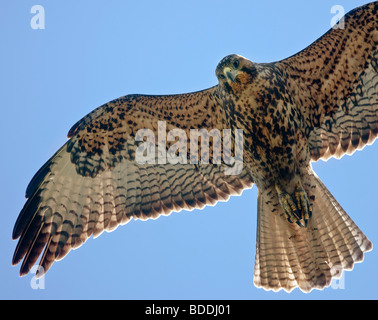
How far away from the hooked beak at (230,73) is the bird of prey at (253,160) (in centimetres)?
1

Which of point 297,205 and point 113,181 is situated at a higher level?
point 113,181

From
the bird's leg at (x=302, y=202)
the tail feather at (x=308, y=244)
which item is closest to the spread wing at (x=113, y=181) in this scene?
the tail feather at (x=308, y=244)

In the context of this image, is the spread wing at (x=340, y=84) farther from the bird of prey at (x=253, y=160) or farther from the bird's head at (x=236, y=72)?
the bird's head at (x=236, y=72)

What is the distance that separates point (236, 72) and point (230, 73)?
83 mm

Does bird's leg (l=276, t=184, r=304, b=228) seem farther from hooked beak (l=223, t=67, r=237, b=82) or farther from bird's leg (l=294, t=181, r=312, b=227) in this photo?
hooked beak (l=223, t=67, r=237, b=82)

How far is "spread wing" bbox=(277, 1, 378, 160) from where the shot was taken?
8625 millimetres

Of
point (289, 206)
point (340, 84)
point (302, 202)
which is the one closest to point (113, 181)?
point (289, 206)

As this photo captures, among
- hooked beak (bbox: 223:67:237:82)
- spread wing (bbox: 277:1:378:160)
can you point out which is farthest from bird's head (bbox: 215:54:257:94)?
spread wing (bbox: 277:1:378:160)

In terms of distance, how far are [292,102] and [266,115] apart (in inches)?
19.7

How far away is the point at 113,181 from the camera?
9914 millimetres

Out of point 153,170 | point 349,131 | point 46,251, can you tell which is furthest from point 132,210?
point 349,131

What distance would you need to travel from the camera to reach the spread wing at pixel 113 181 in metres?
9.39

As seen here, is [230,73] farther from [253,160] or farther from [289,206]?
[289,206]

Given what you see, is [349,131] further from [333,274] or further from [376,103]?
[333,274]
